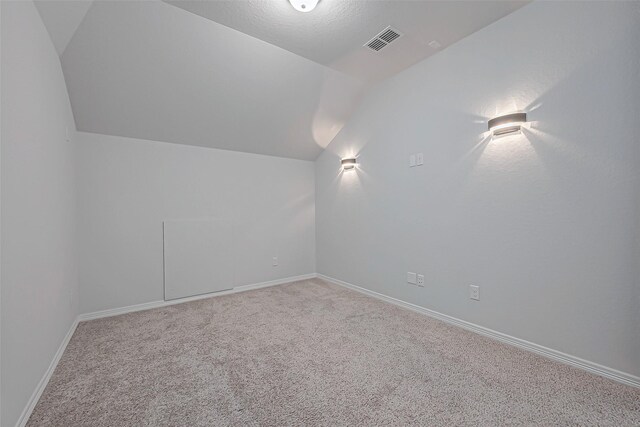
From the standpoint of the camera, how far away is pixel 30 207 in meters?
1.51

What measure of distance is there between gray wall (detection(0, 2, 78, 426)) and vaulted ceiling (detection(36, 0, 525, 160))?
1.06ft

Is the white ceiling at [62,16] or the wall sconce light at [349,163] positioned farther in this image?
the wall sconce light at [349,163]

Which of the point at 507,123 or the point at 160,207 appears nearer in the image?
the point at 507,123

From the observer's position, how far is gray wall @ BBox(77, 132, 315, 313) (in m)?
2.77

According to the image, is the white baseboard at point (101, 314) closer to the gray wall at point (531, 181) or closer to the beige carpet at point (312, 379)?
the beige carpet at point (312, 379)

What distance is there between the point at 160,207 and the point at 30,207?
5.40 ft

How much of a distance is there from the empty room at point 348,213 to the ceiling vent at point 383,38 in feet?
0.09

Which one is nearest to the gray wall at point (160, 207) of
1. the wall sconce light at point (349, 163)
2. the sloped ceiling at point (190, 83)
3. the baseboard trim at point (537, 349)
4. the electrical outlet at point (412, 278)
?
the sloped ceiling at point (190, 83)

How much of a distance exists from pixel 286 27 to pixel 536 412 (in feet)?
10.5

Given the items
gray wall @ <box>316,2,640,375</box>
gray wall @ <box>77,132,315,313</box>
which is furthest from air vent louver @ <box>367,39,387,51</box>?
gray wall @ <box>77,132,315,313</box>

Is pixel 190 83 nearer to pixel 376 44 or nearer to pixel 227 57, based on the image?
pixel 227 57

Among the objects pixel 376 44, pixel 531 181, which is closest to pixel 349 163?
pixel 376 44

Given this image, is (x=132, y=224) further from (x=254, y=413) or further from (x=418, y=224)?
(x=418, y=224)

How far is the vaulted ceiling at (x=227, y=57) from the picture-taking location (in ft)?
6.60
